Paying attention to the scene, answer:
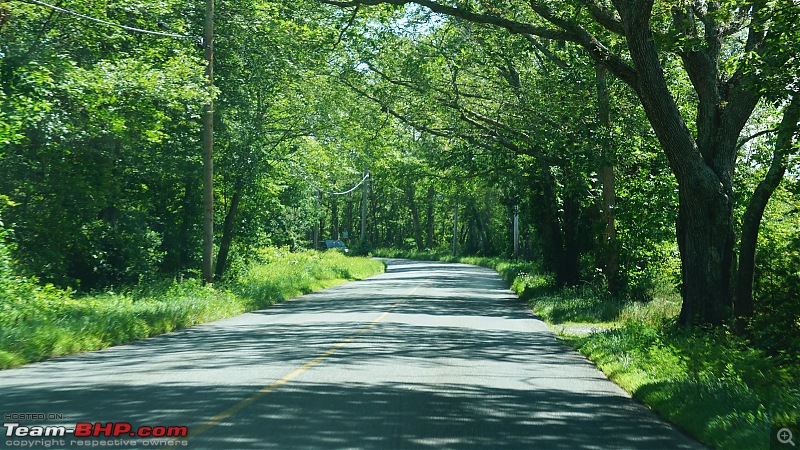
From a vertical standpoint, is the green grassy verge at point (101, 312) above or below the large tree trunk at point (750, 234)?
below

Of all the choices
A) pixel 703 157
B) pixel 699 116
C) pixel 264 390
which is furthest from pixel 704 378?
pixel 699 116

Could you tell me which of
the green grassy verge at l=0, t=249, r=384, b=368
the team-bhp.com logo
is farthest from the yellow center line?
the green grassy verge at l=0, t=249, r=384, b=368

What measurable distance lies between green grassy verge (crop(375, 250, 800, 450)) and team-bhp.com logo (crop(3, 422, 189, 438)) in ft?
16.1

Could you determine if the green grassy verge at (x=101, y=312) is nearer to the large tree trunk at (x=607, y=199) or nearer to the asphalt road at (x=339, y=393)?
the asphalt road at (x=339, y=393)

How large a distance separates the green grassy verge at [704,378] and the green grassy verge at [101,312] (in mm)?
8574

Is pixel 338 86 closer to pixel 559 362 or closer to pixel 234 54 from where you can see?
pixel 234 54

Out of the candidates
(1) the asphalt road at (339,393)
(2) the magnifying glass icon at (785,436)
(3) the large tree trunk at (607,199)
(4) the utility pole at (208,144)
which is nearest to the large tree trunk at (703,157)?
(1) the asphalt road at (339,393)

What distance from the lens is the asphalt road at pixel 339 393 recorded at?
770 centimetres

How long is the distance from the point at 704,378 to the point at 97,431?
23.3 ft

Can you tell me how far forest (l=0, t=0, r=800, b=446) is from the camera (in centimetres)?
1505

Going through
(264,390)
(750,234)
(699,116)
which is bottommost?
(264,390)

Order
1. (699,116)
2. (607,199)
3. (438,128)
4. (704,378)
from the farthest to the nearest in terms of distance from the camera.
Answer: (438,128) < (607,199) < (699,116) < (704,378)

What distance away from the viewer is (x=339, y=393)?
9.89 metres

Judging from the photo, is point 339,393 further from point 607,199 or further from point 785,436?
point 607,199
